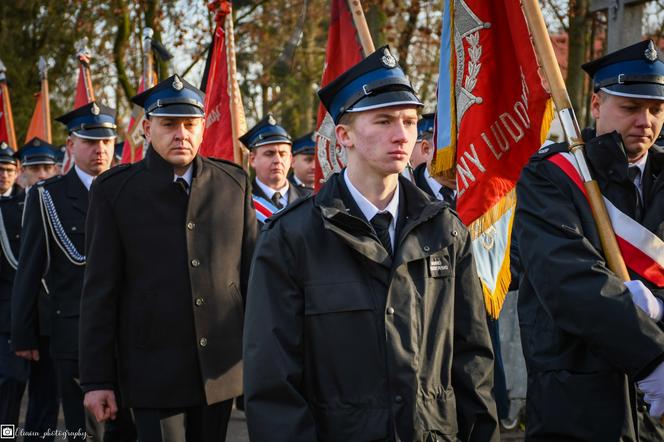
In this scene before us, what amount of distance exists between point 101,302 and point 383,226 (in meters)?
1.90

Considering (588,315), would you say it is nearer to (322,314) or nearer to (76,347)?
(322,314)

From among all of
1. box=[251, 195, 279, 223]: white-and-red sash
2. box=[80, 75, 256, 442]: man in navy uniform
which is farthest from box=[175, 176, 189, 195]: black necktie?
box=[251, 195, 279, 223]: white-and-red sash

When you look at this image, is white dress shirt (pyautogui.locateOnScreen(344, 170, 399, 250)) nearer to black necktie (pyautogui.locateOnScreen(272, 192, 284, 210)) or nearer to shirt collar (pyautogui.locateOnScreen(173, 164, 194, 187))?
shirt collar (pyautogui.locateOnScreen(173, 164, 194, 187))

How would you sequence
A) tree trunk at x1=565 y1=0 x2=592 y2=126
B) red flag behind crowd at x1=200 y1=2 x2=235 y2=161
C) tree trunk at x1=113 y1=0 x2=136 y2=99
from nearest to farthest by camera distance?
red flag behind crowd at x1=200 y1=2 x2=235 y2=161 → tree trunk at x1=565 y1=0 x2=592 y2=126 → tree trunk at x1=113 y1=0 x2=136 y2=99

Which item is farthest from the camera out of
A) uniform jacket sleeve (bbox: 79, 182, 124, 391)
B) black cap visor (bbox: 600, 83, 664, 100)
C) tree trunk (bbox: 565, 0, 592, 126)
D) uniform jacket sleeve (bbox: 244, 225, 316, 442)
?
tree trunk (bbox: 565, 0, 592, 126)

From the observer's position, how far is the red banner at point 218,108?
28.6ft

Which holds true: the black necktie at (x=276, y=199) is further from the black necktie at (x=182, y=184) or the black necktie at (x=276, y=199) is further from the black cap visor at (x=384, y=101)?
the black cap visor at (x=384, y=101)

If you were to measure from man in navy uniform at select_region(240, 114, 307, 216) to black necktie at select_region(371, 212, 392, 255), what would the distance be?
456 cm

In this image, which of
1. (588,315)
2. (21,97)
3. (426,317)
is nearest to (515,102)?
(588,315)

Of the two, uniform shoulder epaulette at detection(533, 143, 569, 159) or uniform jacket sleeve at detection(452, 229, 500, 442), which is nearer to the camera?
uniform jacket sleeve at detection(452, 229, 500, 442)

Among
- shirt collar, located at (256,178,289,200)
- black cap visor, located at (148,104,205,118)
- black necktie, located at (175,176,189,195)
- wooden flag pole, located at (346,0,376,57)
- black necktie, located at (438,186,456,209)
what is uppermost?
wooden flag pole, located at (346,0,376,57)

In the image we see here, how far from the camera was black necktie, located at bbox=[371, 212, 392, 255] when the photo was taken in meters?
3.35

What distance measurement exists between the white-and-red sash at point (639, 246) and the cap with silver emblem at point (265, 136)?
15.3ft

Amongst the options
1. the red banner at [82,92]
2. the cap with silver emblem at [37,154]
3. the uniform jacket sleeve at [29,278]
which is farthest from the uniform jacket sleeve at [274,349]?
the red banner at [82,92]
